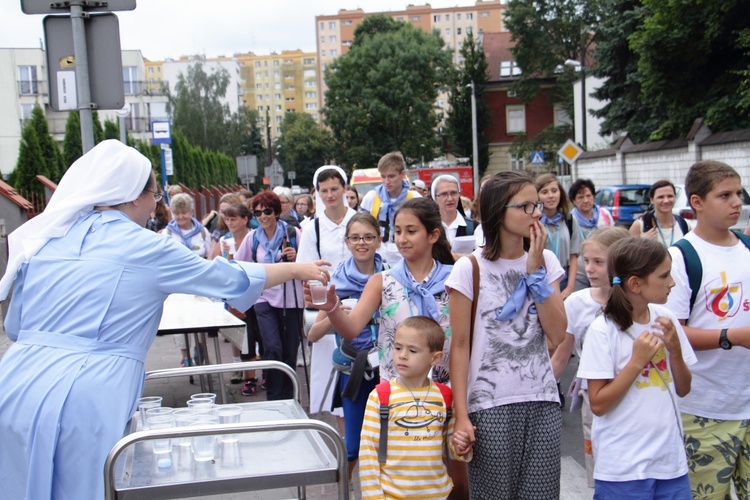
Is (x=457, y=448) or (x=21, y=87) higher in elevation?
(x=21, y=87)

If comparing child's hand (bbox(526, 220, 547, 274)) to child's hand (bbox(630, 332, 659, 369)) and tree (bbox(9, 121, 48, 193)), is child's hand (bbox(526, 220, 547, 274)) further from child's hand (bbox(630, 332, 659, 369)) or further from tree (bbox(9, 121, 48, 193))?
tree (bbox(9, 121, 48, 193))

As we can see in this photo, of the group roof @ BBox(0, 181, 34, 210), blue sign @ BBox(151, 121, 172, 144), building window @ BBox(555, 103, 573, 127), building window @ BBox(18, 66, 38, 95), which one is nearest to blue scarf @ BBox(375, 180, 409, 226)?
roof @ BBox(0, 181, 34, 210)

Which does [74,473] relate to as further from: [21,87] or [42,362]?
[21,87]

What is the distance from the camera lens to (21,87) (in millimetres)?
66438

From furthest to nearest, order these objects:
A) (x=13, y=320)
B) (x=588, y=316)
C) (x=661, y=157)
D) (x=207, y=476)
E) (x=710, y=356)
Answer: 1. (x=661, y=157)
2. (x=588, y=316)
3. (x=710, y=356)
4. (x=13, y=320)
5. (x=207, y=476)

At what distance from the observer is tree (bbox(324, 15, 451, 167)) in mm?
65125

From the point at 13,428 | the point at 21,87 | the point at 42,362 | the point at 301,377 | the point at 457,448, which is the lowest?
the point at 301,377

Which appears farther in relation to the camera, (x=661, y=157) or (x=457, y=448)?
(x=661, y=157)

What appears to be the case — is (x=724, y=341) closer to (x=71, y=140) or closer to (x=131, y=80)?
(x=71, y=140)

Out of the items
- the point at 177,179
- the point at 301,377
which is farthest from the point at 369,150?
the point at 301,377

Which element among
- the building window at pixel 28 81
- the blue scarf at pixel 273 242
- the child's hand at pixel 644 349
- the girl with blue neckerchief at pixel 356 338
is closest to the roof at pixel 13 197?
the blue scarf at pixel 273 242

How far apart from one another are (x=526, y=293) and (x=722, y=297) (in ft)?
3.41

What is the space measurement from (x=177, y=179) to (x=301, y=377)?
3963cm

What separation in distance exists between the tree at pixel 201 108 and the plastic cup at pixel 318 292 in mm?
77499
